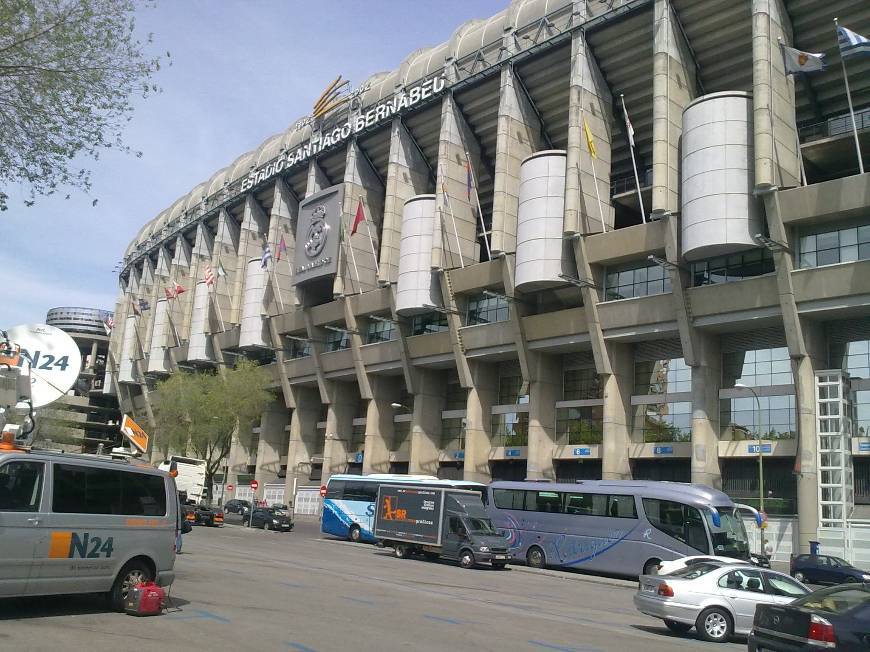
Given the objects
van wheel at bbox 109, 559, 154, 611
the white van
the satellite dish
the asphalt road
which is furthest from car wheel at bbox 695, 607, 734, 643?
the satellite dish

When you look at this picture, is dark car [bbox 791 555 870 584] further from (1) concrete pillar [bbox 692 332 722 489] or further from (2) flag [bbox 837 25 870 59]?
(2) flag [bbox 837 25 870 59]

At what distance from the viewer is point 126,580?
41.7 feet

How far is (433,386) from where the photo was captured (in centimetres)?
5516

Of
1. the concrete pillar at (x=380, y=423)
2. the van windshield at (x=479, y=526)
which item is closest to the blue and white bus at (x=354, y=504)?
the van windshield at (x=479, y=526)

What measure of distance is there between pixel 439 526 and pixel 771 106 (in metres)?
23.6

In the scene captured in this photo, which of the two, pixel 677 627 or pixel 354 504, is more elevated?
pixel 354 504

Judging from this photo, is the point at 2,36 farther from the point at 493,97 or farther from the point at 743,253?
the point at 493,97

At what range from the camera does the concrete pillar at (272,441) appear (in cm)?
6875

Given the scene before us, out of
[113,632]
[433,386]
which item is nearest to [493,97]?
[433,386]

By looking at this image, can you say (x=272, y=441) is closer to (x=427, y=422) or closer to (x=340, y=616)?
(x=427, y=422)

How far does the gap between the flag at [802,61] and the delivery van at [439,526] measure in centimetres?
2223

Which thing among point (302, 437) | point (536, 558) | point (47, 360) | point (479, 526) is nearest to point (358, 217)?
point (302, 437)

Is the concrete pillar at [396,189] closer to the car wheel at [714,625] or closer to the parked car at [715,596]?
the parked car at [715,596]

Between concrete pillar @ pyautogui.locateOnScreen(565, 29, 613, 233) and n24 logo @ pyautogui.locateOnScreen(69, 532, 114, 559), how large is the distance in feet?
108
